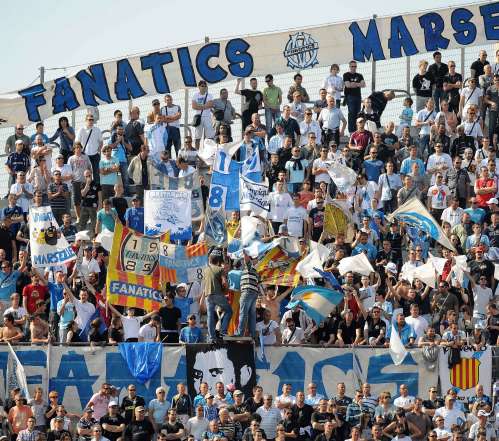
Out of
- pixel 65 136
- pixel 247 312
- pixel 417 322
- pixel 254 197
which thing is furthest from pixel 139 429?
pixel 65 136

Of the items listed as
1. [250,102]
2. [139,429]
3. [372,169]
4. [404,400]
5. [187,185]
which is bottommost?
[139,429]

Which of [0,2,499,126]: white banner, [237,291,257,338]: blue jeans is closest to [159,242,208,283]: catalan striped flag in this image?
[237,291,257,338]: blue jeans

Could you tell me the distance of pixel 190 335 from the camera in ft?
110

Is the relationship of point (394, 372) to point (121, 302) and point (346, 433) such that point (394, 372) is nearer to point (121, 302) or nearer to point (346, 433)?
point (346, 433)

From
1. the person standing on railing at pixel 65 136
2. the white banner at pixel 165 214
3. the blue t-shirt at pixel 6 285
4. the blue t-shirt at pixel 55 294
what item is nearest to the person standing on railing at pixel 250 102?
the person standing on railing at pixel 65 136

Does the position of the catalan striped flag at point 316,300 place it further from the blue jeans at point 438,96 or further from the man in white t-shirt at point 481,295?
the blue jeans at point 438,96

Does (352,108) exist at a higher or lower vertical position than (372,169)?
higher

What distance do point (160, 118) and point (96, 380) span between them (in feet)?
25.7

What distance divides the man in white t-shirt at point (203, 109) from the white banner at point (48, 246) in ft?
21.8

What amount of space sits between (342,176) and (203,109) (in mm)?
4311

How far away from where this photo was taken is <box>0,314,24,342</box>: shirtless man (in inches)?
1334

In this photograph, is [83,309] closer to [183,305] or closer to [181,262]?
[183,305]

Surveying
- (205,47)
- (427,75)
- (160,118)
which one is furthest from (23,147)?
(427,75)

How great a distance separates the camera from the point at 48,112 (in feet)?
142
